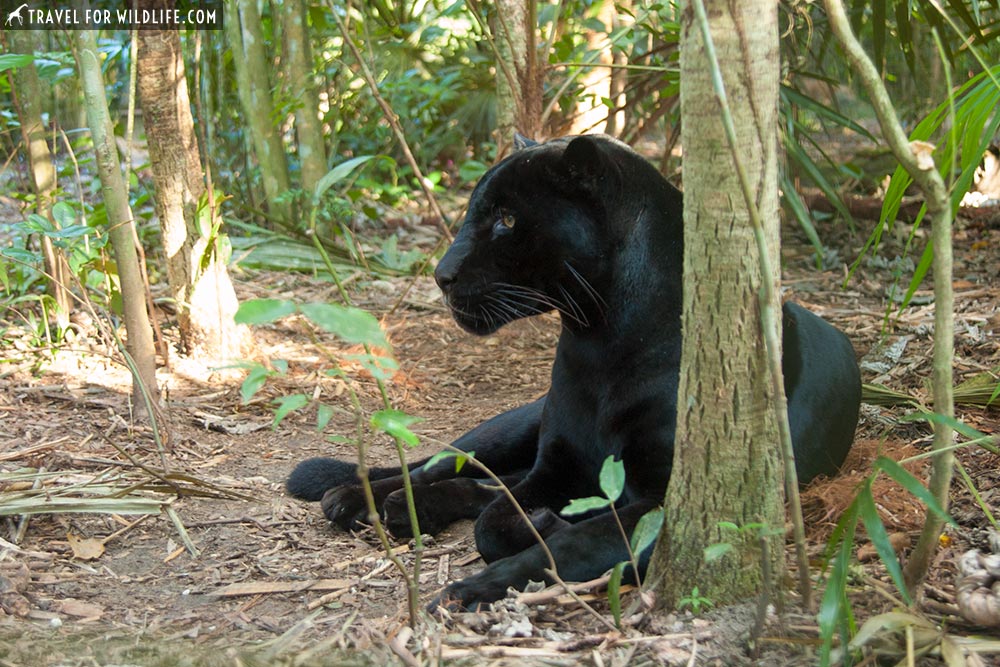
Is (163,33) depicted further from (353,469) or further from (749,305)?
(749,305)

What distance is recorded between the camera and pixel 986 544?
2.09 m

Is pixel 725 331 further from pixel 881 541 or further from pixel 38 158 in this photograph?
pixel 38 158

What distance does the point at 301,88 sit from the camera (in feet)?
18.9

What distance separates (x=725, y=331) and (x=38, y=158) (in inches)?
136

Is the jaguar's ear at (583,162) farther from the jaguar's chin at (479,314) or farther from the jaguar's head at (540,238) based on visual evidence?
the jaguar's chin at (479,314)

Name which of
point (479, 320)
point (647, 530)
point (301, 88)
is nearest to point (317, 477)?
point (479, 320)

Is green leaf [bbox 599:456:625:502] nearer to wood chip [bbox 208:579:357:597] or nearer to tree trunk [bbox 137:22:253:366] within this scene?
wood chip [bbox 208:579:357:597]

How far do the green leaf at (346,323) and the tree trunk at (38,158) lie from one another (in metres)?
2.95

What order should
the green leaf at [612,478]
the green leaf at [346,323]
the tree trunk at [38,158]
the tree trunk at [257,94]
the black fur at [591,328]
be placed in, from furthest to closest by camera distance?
1. the tree trunk at [257,94]
2. the tree trunk at [38,158]
3. the black fur at [591,328]
4. the green leaf at [612,478]
5. the green leaf at [346,323]

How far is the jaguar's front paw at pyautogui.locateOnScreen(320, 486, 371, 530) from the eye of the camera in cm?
276

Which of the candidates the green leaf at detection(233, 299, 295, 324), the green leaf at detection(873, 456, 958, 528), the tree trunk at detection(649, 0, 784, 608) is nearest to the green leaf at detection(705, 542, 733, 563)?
the tree trunk at detection(649, 0, 784, 608)

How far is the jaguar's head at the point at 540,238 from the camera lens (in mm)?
2594

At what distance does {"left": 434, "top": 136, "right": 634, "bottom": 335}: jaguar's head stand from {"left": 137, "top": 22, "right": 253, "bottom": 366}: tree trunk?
1.55 meters

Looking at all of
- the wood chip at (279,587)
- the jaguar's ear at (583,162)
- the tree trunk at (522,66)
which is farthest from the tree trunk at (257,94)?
the wood chip at (279,587)
